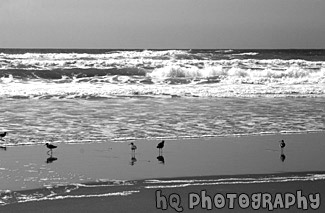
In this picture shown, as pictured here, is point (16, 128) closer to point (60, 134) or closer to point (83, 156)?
point (60, 134)

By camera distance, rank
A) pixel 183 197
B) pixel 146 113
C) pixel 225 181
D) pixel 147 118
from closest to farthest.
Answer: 1. pixel 183 197
2. pixel 225 181
3. pixel 147 118
4. pixel 146 113

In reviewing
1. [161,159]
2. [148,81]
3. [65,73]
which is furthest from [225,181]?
[65,73]

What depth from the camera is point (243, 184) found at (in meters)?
7.93

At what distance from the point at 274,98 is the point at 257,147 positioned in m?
11.0

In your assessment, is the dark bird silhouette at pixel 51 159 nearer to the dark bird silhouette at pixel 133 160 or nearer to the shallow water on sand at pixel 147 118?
the dark bird silhouette at pixel 133 160

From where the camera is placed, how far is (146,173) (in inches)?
338

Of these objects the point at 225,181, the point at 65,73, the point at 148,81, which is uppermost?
the point at 225,181

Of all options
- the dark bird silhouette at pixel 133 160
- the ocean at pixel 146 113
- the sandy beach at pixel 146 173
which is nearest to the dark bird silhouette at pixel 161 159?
the sandy beach at pixel 146 173

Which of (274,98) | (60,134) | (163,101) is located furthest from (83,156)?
(274,98)

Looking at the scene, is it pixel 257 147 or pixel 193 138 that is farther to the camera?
pixel 193 138

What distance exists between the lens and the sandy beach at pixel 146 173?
23.3 ft

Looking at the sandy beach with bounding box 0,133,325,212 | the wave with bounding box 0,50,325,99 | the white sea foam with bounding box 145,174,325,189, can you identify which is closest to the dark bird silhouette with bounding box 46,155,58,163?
the sandy beach with bounding box 0,133,325,212

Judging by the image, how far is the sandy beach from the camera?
7.09 m

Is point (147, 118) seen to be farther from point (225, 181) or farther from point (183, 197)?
point (183, 197)
